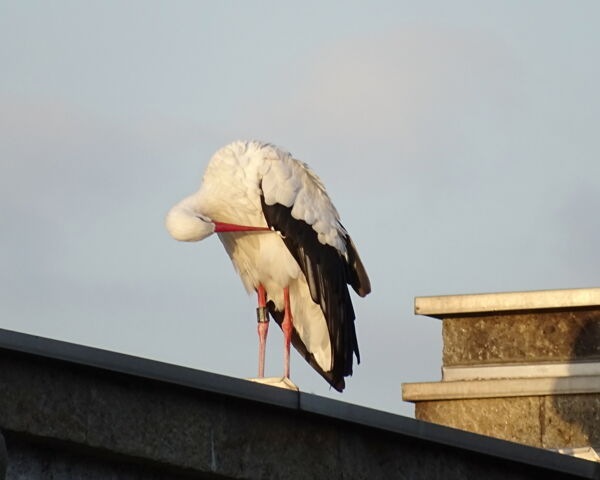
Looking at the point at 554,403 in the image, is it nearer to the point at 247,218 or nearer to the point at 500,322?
the point at 500,322

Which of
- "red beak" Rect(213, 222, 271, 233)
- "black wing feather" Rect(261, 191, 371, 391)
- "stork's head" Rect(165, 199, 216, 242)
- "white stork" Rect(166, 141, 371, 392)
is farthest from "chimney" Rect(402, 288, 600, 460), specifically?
"stork's head" Rect(165, 199, 216, 242)

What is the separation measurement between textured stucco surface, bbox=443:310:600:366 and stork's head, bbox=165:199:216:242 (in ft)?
5.93

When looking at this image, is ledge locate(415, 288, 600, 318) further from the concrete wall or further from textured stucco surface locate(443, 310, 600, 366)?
the concrete wall

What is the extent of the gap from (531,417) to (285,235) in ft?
7.18

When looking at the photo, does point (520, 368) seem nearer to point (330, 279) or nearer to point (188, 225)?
point (330, 279)

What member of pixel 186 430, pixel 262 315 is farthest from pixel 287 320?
pixel 186 430

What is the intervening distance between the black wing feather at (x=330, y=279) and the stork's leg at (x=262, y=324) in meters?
0.40

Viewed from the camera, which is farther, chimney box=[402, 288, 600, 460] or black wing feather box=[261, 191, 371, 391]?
black wing feather box=[261, 191, 371, 391]

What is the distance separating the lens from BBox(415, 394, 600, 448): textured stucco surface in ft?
36.9

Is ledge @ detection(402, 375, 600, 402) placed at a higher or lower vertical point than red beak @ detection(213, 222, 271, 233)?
lower

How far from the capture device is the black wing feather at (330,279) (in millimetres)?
11742

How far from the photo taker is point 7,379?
232 inches

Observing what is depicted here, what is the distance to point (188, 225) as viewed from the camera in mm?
11781

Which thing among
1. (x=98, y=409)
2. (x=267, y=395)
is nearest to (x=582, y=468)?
(x=267, y=395)
